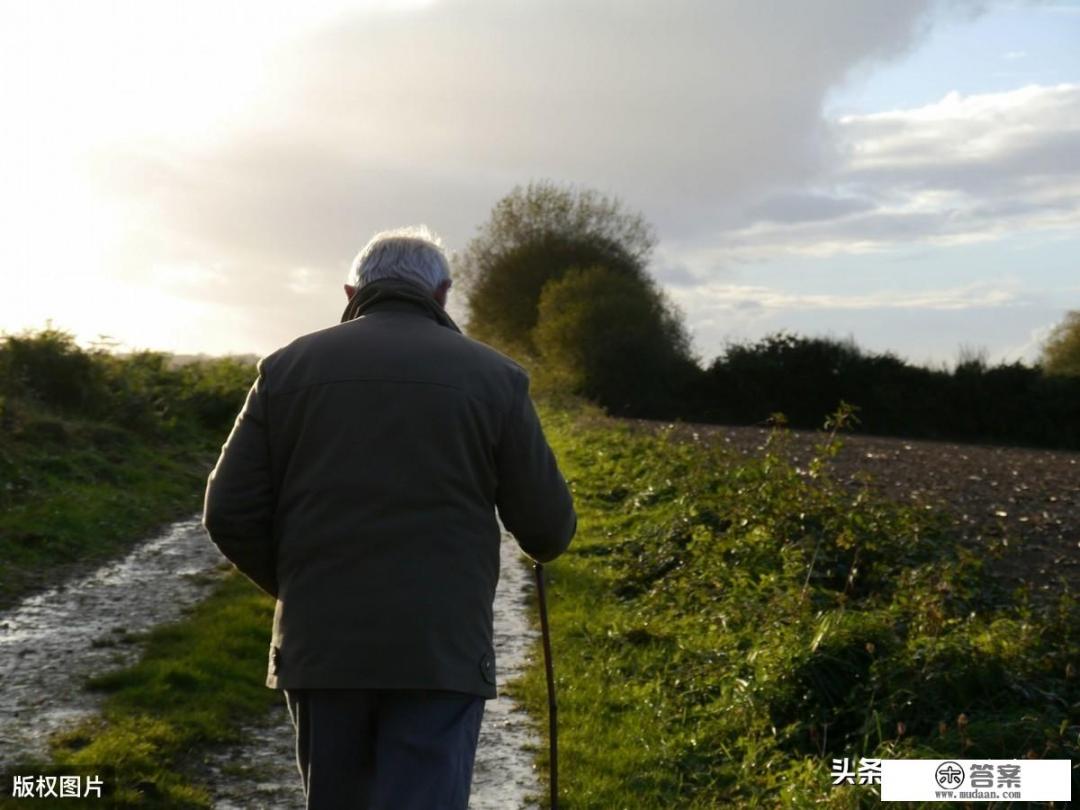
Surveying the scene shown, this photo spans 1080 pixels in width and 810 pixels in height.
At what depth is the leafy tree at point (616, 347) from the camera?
3938 centimetres

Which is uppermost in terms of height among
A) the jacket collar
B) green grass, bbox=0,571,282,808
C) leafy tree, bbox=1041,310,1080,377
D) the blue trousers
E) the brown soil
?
leafy tree, bbox=1041,310,1080,377

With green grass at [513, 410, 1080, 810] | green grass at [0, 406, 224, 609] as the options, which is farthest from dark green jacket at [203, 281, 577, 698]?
green grass at [0, 406, 224, 609]

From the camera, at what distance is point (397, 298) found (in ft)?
13.0

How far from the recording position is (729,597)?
9484mm

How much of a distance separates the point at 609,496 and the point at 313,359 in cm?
1262

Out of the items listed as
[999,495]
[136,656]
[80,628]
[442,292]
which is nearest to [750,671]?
[136,656]

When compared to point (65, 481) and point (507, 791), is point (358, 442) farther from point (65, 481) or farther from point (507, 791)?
point (65, 481)

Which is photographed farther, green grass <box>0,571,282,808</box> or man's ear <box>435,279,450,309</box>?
green grass <box>0,571,282,808</box>

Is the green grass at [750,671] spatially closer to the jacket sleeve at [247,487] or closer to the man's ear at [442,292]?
the jacket sleeve at [247,487]

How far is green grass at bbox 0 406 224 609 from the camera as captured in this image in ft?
38.8

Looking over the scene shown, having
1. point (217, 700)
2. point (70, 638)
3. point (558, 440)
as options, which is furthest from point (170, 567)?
point (558, 440)

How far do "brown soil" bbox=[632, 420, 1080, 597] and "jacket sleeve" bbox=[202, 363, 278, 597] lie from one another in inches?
232

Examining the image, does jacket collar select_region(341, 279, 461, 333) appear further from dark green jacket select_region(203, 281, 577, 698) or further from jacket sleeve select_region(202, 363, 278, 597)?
jacket sleeve select_region(202, 363, 278, 597)

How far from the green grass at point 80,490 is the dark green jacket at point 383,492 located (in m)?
7.02
